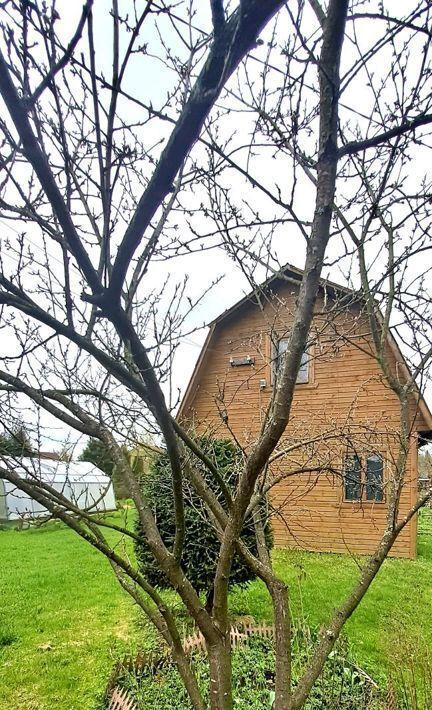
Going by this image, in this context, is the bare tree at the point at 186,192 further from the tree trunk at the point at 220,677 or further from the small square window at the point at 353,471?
the small square window at the point at 353,471

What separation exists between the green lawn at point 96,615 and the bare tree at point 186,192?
1.93 meters

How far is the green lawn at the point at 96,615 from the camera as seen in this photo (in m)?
3.76

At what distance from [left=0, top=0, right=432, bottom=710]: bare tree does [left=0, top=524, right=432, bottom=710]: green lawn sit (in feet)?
6.32

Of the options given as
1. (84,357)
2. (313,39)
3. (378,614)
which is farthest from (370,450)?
(378,614)

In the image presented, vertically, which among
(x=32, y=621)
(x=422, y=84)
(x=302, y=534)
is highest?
(x=422, y=84)

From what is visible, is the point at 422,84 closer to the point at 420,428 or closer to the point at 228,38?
the point at 228,38

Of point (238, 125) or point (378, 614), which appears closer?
point (238, 125)

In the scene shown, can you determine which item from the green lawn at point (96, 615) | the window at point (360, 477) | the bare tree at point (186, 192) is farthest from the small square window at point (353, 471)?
the green lawn at point (96, 615)

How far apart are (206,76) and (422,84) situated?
1.36 m

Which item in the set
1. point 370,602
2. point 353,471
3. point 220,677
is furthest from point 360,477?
point 370,602

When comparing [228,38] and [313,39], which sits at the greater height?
[313,39]

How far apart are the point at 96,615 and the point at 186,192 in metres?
5.30

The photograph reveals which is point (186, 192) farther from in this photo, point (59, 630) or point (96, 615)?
point (96, 615)

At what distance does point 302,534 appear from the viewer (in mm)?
9469
